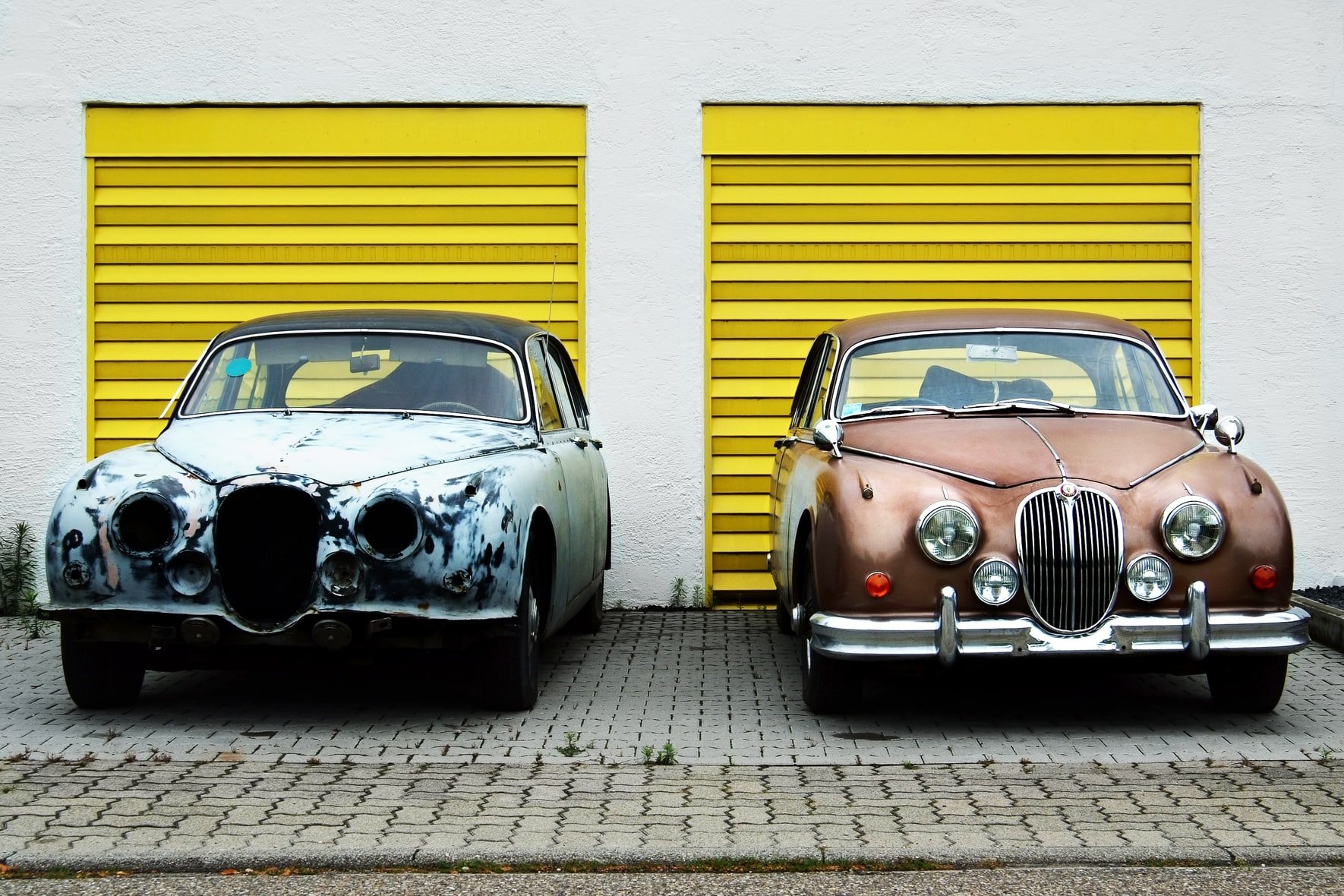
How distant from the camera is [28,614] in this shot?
384 inches

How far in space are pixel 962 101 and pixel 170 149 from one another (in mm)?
5305

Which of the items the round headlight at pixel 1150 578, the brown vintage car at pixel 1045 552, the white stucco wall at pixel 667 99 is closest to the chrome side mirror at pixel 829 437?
the brown vintage car at pixel 1045 552

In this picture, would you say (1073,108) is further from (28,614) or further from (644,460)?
(28,614)

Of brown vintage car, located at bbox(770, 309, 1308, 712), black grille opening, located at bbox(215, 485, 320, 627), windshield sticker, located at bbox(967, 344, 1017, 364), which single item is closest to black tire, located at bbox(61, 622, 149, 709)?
black grille opening, located at bbox(215, 485, 320, 627)

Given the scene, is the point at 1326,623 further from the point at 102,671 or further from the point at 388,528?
the point at 102,671

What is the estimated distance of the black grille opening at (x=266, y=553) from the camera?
5801mm

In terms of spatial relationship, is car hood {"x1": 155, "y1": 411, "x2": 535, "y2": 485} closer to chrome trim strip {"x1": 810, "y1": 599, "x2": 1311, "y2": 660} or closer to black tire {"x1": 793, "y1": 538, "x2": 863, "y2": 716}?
black tire {"x1": 793, "y1": 538, "x2": 863, "y2": 716}

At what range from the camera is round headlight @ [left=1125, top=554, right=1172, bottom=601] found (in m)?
5.77

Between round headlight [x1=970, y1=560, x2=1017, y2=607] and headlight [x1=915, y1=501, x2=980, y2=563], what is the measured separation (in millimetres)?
90

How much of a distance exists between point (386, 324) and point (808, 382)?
231cm

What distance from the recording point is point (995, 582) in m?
5.75

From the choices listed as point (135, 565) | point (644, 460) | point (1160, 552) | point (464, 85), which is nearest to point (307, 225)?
point (464, 85)

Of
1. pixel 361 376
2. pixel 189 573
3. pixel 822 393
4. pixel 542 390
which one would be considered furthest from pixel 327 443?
pixel 822 393

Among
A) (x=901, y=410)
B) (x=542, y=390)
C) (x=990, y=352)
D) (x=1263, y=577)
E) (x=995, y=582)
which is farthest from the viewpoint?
(x=542, y=390)
